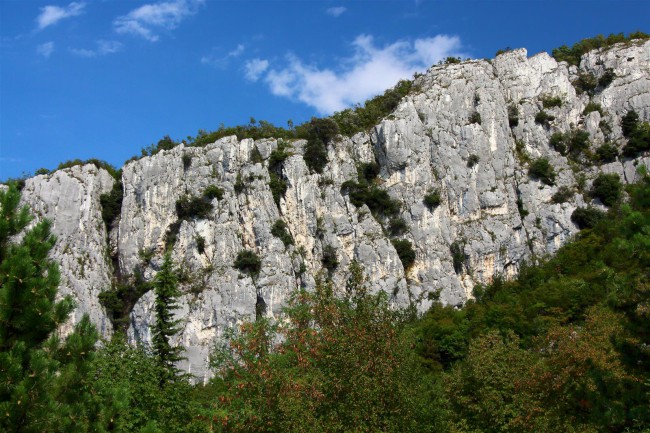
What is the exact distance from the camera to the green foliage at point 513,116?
230 feet

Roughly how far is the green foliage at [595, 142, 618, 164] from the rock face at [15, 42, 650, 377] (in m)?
1.22

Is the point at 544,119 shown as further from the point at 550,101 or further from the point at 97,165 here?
the point at 97,165

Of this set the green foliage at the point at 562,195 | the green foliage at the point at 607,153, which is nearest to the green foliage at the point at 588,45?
the green foliage at the point at 607,153

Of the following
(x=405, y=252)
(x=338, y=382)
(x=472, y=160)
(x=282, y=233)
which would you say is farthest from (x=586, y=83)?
(x=338, y=382)

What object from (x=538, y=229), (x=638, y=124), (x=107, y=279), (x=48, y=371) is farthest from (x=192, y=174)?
(x=48, y=371)

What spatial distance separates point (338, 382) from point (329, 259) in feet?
140

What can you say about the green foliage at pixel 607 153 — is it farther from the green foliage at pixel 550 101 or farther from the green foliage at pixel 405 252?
the green foliage at pixel 405 252

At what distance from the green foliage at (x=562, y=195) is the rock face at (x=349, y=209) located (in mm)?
469

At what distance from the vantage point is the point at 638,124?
6738 centimetres

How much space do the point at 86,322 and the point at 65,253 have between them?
4955 cm

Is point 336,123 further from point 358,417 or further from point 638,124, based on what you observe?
point 358,417

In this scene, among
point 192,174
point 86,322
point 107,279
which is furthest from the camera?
point 192,174

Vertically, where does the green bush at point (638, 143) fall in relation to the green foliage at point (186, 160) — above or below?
below

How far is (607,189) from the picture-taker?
62625mm
